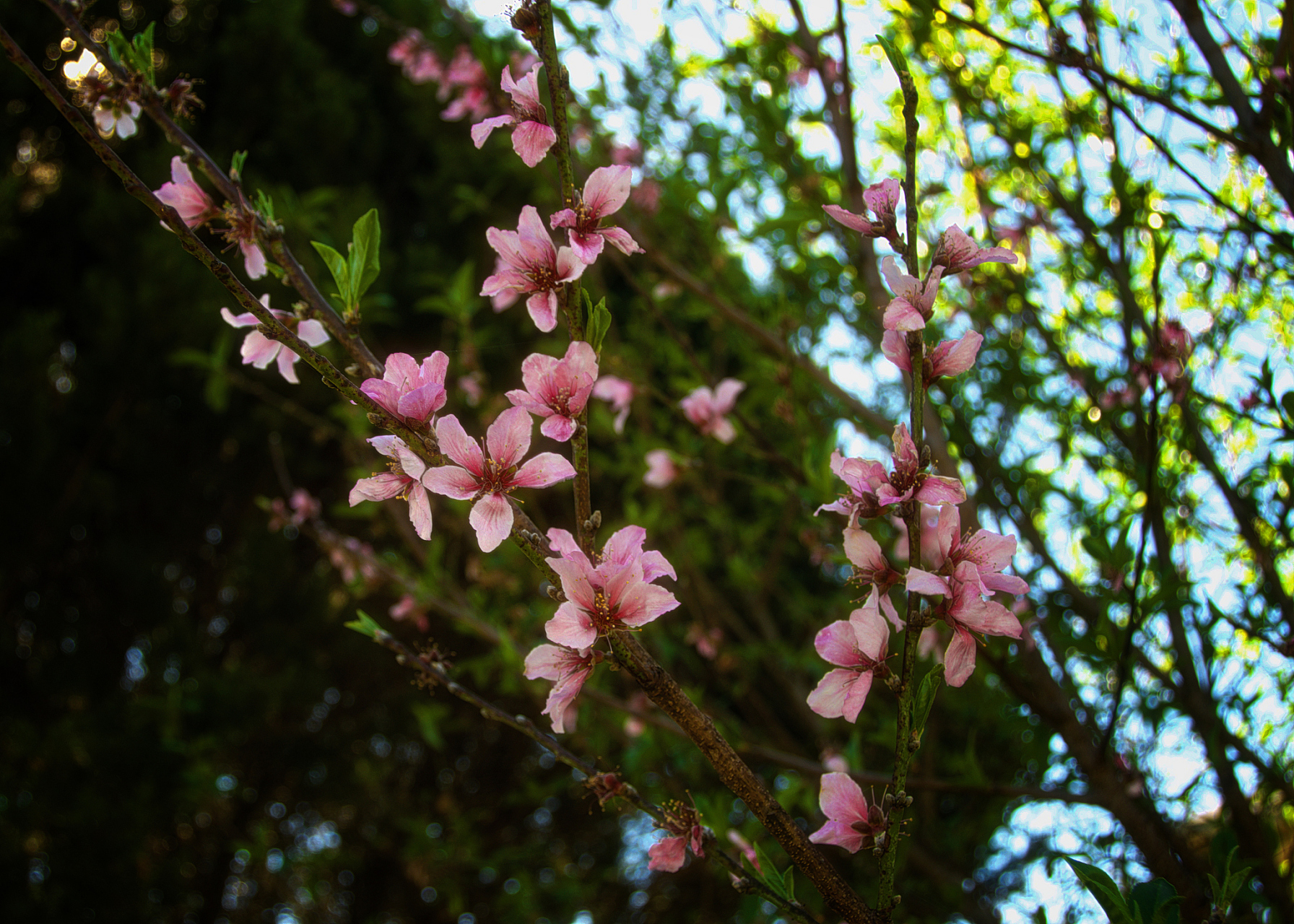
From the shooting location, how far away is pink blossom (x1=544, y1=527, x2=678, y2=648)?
0.75 metres

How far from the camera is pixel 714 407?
1.88 meters

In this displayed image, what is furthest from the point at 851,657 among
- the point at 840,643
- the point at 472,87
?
the point at 472,87

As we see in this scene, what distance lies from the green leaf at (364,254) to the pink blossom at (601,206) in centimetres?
24

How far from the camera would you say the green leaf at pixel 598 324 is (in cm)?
85

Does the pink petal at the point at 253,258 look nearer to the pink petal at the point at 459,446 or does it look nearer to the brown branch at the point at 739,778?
the pink petal at the point at 459,446

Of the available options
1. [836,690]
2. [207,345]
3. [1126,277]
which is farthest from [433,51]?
[836,690]

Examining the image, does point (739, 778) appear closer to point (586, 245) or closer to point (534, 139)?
Result: point (586, 245)

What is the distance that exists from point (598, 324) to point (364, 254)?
0.35 m

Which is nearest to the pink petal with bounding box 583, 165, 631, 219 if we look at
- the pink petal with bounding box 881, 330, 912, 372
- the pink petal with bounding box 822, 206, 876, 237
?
the pink petal with bounding box 822, 206, 876, 237

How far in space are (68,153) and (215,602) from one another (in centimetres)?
240

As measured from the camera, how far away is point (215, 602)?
420cm

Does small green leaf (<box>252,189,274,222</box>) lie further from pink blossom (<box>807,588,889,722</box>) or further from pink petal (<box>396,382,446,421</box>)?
pink blossom (<box>807,588,889,722</box>)

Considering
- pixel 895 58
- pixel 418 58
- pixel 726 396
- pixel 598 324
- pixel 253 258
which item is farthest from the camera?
pixel 418 58

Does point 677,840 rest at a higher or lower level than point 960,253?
lower
